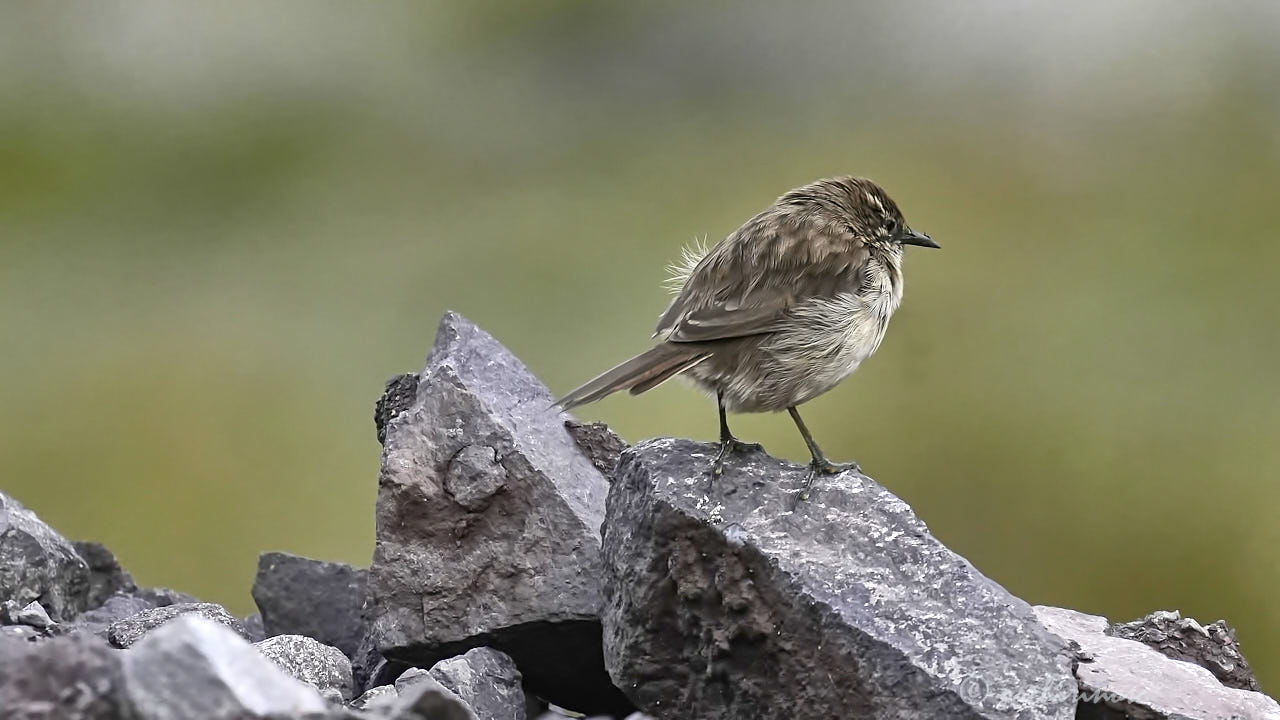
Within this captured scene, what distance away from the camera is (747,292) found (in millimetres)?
5664

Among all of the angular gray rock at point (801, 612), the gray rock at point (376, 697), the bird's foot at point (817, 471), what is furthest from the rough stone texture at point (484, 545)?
the bird's foot at point (817, 471)

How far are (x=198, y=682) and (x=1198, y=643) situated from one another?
4.08 m

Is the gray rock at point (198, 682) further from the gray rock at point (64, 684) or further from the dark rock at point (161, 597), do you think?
the dark rock at point (161, 597)

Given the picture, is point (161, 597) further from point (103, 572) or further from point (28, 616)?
point (28, 616)

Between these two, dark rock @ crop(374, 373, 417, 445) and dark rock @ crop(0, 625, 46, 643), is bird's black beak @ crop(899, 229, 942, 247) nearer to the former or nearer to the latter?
dark rock @ crop(374, 373, 417, 445)

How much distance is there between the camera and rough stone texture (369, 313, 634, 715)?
5.39 meters

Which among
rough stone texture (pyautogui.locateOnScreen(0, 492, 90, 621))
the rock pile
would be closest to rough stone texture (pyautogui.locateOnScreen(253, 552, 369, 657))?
the rock pile

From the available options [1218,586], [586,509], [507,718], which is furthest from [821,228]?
[1218,586]

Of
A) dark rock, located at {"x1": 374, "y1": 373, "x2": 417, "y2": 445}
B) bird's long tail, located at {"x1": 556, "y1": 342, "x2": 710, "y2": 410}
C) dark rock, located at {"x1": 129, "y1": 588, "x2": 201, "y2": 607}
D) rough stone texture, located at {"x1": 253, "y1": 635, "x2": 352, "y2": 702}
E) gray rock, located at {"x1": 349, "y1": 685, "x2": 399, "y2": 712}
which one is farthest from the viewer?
dark rock, located at {"x1": 129, "y1": 588, "x2": 201, "y2": 607}

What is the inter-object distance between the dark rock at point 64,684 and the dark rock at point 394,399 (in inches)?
119

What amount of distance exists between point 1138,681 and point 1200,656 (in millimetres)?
792

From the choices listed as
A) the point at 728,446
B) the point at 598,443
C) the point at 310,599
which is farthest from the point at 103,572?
the point at 728,446

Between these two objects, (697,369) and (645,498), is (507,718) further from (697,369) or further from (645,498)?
(697,369)

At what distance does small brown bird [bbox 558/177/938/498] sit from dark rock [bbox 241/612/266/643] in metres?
2.06
